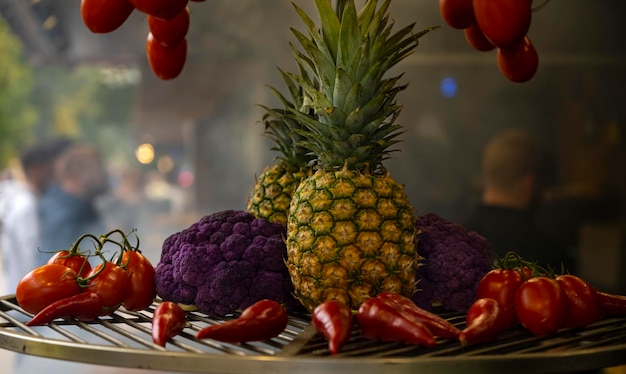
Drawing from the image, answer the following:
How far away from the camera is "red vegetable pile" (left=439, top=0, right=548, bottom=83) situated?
5.06 ft

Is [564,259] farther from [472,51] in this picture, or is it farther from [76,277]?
[76,277]

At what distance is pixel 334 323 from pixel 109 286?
2.12 ft

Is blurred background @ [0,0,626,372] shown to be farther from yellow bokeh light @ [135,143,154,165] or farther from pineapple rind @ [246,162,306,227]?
pineapple rind @ [246,162,306,227]

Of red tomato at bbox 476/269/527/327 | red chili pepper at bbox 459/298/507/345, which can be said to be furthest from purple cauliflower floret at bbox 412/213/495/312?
red chili pepper at bbox 459/298/507/345

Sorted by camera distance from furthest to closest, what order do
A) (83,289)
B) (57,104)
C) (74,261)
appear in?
(57,104)
(74,261)
(83,289)

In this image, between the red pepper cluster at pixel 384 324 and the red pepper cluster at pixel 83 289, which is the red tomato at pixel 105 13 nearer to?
the red pepper cluster at pixel 83 289

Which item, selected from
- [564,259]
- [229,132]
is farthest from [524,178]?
[229,132]

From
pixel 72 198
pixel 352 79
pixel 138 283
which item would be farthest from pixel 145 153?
pixel 352 79

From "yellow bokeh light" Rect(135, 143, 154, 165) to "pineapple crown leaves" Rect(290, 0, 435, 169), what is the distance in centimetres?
274

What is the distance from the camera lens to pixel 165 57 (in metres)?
1.93

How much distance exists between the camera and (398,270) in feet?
6.03

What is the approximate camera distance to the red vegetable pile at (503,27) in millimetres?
1543

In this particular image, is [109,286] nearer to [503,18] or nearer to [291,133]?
[291,133]

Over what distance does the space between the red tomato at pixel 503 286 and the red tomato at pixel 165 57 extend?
36.0 inches
